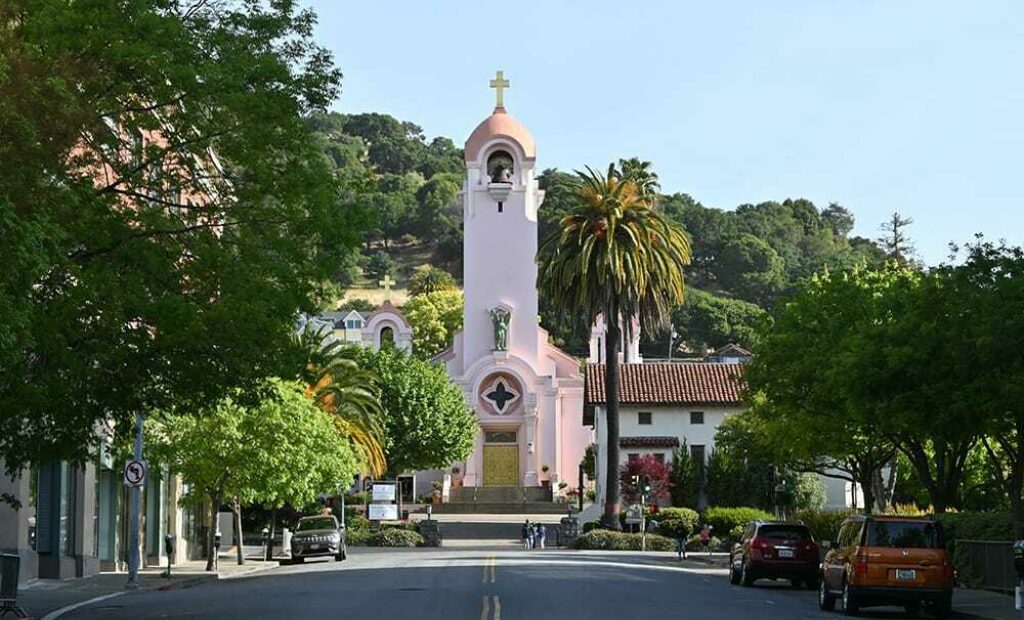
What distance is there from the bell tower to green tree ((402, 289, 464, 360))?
37009 millimetres

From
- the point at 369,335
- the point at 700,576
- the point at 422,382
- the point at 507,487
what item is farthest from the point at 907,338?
the point at 369,335

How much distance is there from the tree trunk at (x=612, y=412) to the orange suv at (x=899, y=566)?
121 ft

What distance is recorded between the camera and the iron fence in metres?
32.8

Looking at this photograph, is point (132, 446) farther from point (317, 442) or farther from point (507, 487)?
point (507, 487)

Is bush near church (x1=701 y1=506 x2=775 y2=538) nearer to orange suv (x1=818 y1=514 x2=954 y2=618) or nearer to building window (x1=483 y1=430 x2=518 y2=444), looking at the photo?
building window (x1=483 y1=430 x2=518 y2=444)

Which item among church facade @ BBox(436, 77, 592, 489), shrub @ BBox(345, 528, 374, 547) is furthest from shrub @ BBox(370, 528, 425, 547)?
church facade @ BBox(436, 77, 592, 489)

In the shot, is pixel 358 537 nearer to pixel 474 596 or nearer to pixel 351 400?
pixel 351 400

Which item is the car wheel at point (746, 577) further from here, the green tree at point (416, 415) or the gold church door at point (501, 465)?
the gold church door at point (501, 465)

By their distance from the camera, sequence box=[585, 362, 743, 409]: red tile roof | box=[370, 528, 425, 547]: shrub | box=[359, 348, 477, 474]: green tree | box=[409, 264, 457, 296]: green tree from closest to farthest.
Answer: box=[370, 528, 425, 547]: shrub → box=[585, 362, 743, 409]: red tile roof → box=[359, 348, 477, 474]: green tree → box=[409, 264, 457, 296]: green tree

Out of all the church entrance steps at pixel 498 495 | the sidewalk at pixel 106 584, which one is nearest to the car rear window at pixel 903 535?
the sidewalk at pixel 106 584

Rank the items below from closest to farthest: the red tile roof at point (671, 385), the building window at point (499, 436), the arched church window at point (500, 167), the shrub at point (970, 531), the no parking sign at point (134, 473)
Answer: the shrub at point (970, 531) → the no parking sign at point (134, 473) → the red tile roof at point (671, 385) → the arched church window at point (500, 167) → the building window at point (499, 436)

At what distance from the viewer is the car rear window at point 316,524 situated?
54.7 m

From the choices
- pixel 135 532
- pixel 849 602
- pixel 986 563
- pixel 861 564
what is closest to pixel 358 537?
pixel 135 532

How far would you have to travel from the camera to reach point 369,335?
424ft
